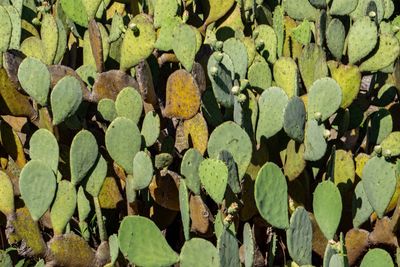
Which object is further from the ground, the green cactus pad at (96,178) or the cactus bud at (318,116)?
the cactus bud at (318,116)

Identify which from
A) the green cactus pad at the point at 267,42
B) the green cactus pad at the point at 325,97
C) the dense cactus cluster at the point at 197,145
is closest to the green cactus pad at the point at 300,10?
the dense cactus cluster at the point at 197,145

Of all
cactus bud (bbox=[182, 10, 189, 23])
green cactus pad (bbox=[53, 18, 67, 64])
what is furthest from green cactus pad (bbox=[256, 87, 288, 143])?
green cactus pad (bbox=[53, 18, 67, 64])

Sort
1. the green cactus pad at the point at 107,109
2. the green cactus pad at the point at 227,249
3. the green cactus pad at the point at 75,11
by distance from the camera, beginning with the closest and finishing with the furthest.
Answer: the green cactus pad at the point at 227,249, the green cactus pad at the point at 107,109, the green cactus pad at the point at 75,11

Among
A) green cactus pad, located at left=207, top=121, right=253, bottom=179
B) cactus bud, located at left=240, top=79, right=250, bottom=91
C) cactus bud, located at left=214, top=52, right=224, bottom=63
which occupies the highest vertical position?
cactus bud, located at left=214, top=52, right=224, bottom=63

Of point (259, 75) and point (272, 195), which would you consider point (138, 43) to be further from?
point (272, 195)

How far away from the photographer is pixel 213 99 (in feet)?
5.76

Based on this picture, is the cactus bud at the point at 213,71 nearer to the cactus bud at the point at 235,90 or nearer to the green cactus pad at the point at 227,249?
the cactus bud at the point at 235,90

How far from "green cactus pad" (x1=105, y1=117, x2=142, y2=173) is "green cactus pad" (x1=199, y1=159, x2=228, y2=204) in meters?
0.18

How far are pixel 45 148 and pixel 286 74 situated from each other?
0.54 meters

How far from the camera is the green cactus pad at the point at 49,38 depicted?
182 cm

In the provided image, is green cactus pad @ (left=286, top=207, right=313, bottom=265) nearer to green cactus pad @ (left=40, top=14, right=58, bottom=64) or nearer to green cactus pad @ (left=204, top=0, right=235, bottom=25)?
green cactus pad @ (left=40, top=14, right=58, bottom=64)

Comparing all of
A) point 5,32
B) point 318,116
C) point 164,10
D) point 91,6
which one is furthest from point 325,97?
point 5,32

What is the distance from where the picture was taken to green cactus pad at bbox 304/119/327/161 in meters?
1.60

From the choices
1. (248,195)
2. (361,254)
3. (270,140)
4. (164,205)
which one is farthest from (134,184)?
(361,254)
